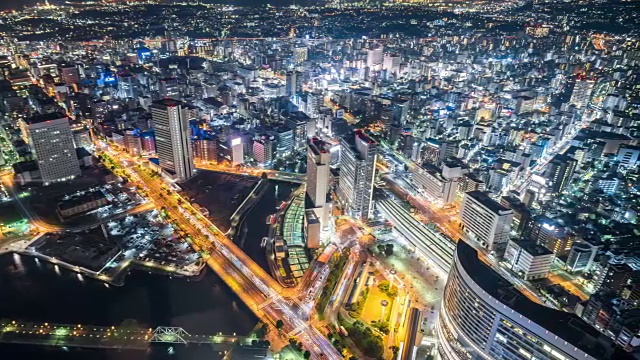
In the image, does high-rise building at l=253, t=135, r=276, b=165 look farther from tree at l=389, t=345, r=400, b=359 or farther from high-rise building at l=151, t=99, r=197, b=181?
tree at l=389, t=345, r=400, b=359

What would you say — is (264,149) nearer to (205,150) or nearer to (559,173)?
(205,150)

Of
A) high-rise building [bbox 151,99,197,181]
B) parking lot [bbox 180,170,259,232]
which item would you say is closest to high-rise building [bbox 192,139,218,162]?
parking lot [bbox 180,170,259,232]

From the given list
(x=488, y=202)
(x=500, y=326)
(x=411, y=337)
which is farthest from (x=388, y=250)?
(x=500, y=326)

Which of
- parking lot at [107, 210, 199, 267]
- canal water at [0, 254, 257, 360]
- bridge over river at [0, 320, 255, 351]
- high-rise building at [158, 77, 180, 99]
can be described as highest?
high-rise building at [158, 77, 180, 99]

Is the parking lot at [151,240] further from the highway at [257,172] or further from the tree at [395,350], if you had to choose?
the tree at [395,350]

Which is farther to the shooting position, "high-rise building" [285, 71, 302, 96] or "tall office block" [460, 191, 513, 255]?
"high-rise building" [285, 71, 302, 96]

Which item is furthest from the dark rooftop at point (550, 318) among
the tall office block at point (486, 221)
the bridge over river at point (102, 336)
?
the bridge over river at point (102, 336)
